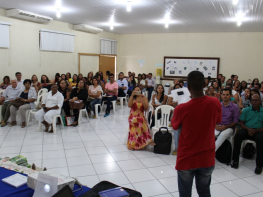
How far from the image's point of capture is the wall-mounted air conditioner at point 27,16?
6.89 m

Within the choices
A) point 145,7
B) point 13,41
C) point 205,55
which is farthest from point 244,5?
point 13,41

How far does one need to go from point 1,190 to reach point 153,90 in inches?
374

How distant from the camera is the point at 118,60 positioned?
1274 cm

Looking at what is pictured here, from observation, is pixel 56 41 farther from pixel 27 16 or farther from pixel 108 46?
pixel 108 46

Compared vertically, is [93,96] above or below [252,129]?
above

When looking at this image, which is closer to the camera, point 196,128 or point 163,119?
point 196,128

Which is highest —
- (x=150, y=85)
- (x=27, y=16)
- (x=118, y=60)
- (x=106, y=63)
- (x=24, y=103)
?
(x=27, y=16)

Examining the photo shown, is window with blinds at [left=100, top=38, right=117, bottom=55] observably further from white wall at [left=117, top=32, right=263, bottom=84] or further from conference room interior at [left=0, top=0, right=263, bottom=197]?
white wall at [left=117, top=32, right=263, bottom=84]

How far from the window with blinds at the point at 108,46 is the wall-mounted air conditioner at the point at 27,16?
3.55 metres

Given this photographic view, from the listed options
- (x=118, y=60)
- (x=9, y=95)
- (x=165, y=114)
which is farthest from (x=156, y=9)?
(x=118, y=60)

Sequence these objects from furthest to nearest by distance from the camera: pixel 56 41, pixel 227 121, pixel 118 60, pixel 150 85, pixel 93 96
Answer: pixel 118 60
pixel 150 85
pixel 56 41
pixel 93 96
pixel 227 121

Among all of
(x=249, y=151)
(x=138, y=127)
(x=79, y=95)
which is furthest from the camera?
(x=79, y=95)

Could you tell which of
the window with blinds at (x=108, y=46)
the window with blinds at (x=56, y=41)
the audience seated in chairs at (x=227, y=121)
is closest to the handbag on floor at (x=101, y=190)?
the audience seated in chairs at (x=227, y=121)

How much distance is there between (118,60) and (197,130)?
37.1 ft
